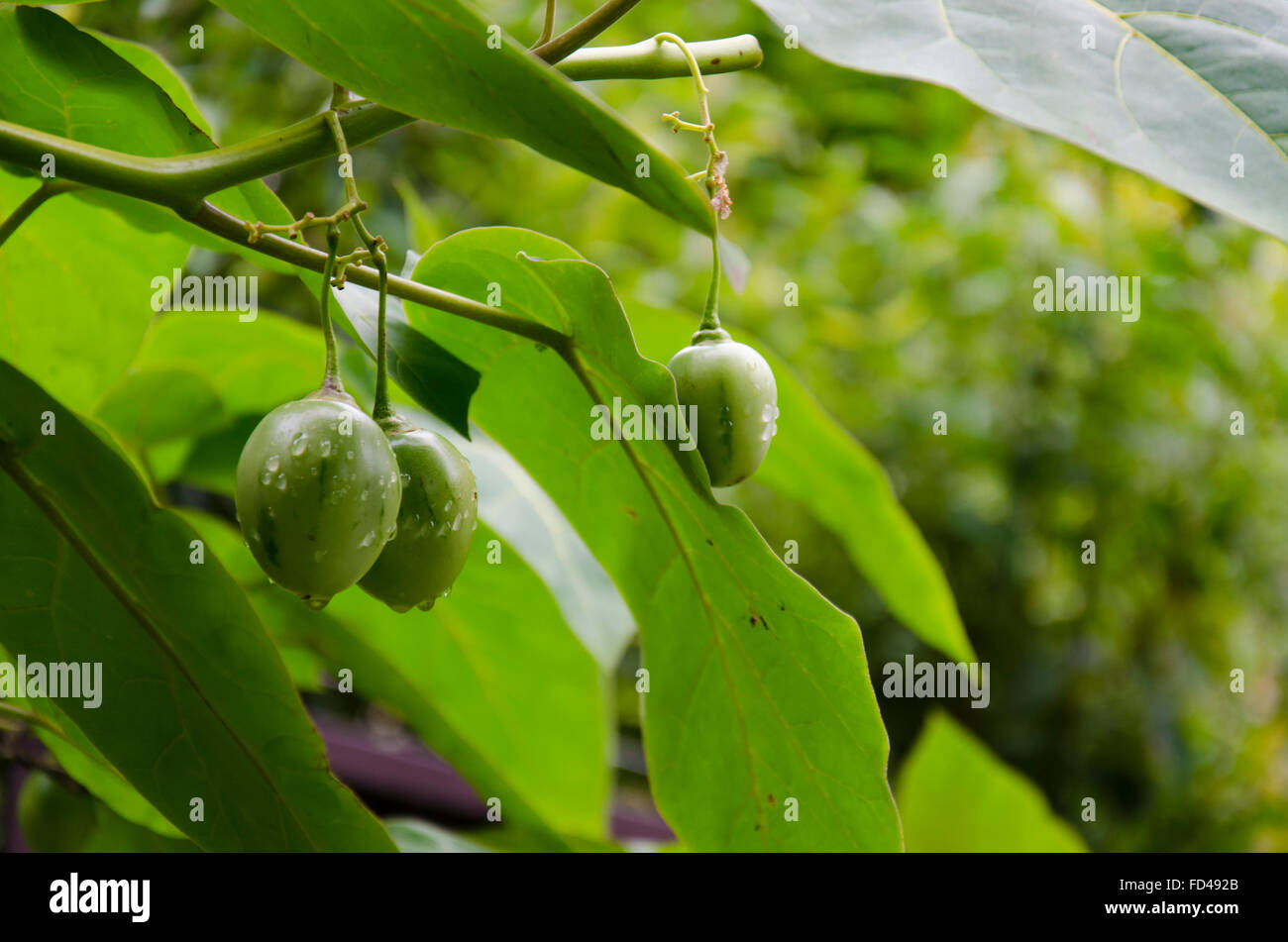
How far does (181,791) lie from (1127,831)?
1.58 m

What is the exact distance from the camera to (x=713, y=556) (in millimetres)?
508

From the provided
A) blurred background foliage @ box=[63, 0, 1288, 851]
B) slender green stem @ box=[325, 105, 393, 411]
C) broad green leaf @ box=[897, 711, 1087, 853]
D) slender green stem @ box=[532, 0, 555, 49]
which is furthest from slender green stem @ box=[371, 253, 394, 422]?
blurred background foliage @ box=[63, 0, 1288, 851]

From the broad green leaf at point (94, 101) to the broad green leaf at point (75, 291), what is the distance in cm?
14

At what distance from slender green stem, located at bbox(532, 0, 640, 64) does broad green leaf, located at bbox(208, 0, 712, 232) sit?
43 mm

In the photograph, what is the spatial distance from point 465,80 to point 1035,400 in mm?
1488

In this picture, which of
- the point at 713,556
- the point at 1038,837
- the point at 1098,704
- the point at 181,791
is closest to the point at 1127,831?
the point at 1098,704

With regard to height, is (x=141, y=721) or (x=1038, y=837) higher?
(x=141, y=721)

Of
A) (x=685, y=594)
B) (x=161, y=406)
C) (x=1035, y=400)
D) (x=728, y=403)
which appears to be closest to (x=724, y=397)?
(x=728, y=403)

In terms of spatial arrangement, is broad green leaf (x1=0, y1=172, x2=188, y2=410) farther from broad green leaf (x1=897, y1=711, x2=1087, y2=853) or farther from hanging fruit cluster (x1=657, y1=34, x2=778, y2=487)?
broad green leaf (x1=897, y1=711, x2=1087, y2=853)

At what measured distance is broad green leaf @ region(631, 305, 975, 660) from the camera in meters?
0.79

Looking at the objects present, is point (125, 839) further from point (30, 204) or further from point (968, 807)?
point (968, 807)

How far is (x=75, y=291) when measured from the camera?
65cm

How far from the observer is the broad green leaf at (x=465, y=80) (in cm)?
34
